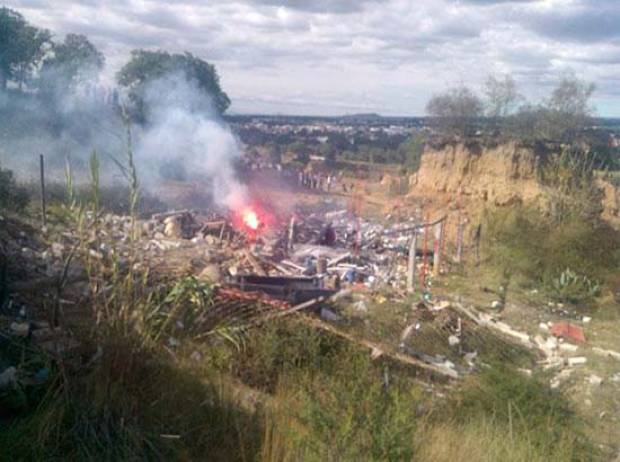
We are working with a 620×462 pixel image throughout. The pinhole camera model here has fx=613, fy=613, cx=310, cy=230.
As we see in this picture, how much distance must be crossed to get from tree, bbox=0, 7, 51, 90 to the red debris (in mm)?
24488

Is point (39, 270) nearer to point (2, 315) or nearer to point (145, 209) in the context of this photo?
point (2, 315)

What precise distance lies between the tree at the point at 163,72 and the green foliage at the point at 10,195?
36.5 ft

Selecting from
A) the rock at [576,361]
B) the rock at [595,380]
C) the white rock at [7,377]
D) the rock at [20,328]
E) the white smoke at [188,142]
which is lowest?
the rock at [576,361]

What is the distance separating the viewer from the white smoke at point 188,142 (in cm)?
2372

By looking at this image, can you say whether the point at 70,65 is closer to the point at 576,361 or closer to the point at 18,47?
the point at 18,47

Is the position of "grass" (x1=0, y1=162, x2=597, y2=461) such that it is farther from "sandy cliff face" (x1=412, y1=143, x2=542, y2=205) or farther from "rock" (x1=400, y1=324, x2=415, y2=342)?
"sandy cliff face" (x1=412, y1=143, x2=542, y2=205)

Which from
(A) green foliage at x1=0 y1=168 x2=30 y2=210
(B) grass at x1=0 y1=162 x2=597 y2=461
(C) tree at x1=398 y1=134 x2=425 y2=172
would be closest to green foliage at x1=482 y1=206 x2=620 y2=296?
(B) grass at x1=0 y1=162 x2=597 y2=461

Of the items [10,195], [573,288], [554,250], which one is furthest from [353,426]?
[10,195]

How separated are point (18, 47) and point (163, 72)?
630cm

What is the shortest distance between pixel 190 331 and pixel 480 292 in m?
9.38

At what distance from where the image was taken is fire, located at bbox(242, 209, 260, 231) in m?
17.2

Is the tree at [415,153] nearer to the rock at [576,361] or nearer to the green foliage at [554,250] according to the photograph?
the green foliage at [554,250]

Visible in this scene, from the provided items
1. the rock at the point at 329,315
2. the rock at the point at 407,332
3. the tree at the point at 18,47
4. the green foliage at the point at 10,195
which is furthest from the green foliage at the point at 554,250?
the tree at the point at 18,47

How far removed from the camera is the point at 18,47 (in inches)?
1060
